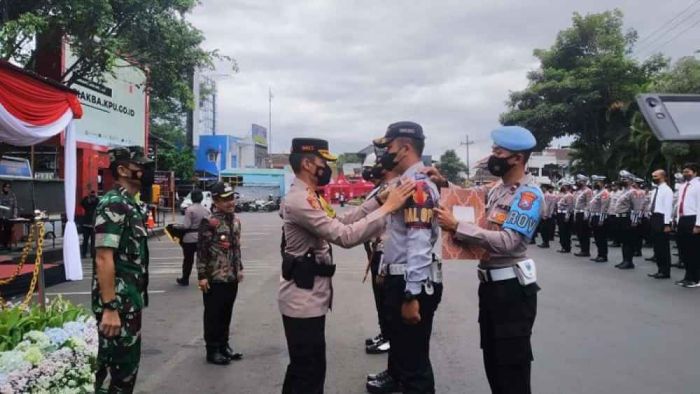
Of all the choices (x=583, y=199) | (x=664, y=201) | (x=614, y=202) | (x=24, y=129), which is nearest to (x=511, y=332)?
(x=24, y=129)

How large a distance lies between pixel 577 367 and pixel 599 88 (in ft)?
66.8

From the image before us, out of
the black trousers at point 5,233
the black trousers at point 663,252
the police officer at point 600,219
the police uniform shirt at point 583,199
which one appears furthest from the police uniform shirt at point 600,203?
the black trousers at point 5,233

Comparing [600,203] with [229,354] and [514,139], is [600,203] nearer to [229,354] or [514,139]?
[229,354]

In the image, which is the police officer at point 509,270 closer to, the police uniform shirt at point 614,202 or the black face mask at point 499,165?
the black face mask at point 499,165

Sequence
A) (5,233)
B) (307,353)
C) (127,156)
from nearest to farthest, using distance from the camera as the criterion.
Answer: (307,353) < (127,156) < (5,233)

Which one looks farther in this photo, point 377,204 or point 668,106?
point 377,204

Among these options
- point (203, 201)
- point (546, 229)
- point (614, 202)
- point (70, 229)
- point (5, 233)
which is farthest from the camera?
point (546, 229)

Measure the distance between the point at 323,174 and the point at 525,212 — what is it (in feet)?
4.21

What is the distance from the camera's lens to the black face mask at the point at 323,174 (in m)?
3.75

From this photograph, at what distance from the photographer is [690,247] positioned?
964 centimetres

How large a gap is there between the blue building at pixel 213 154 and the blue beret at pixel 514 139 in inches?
1902

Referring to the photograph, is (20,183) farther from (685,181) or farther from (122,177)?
(685,181)

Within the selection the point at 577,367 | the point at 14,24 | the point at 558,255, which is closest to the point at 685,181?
the point at 558,255

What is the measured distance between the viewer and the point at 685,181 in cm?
1035
